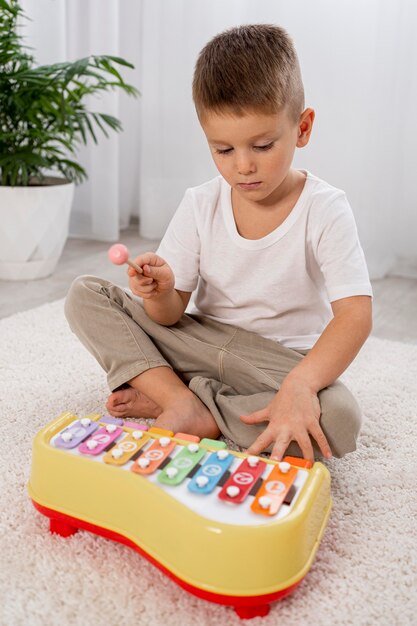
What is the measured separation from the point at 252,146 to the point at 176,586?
1.56 feet

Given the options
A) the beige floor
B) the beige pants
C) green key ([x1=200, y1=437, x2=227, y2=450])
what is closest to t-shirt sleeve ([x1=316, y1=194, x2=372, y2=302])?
the beige pants

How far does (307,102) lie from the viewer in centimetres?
179

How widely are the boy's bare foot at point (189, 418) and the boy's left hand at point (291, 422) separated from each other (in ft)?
0.32

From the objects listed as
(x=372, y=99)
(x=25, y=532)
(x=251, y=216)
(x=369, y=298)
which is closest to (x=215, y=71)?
(x=251, y=216)

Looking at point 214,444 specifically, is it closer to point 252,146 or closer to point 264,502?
point 264,502

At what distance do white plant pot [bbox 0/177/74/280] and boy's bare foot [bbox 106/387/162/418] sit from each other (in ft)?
2.77

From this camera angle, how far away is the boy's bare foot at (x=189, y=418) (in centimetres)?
85

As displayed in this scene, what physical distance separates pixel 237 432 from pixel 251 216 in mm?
287

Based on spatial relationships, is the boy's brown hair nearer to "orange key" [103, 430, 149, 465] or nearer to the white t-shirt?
the white t-shirt

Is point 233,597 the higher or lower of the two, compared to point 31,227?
higher

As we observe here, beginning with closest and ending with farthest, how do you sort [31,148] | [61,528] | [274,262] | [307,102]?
1. [61,528]
2. [274,262]
3. [31,148]
4. [307,102]

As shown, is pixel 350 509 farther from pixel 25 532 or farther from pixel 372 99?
pixel 372 99

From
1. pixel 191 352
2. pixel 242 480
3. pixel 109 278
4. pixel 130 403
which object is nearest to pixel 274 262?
pixel 191 352

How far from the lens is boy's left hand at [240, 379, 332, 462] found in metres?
0.75
